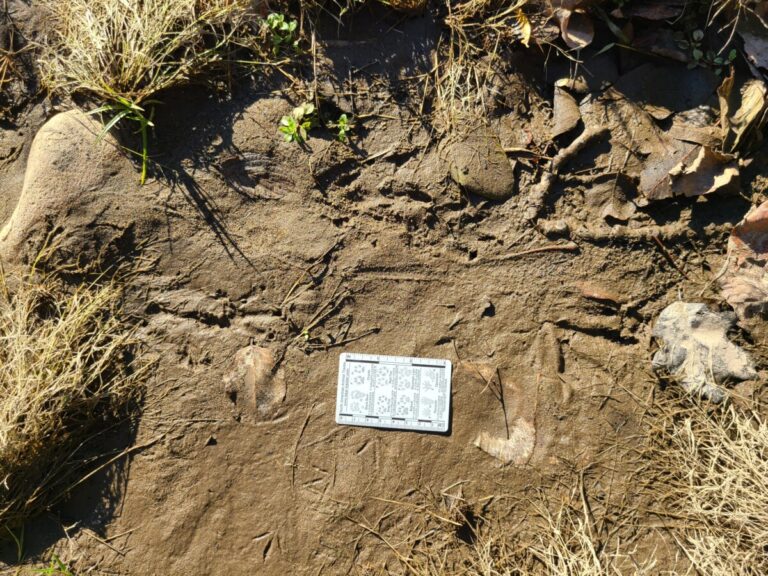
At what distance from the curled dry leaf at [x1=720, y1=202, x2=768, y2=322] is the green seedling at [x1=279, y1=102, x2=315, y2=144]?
1.91 m

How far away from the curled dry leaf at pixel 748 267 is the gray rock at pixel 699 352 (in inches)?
3.2

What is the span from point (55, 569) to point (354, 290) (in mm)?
1740

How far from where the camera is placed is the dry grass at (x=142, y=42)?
2.70 meters

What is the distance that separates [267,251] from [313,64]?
2.98ft

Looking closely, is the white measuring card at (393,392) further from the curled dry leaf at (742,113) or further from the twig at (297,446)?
the curled dry leaf at (742,113)

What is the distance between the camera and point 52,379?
8.47ft

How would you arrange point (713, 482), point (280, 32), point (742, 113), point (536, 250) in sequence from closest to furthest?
point (713, 482)
point (742, 113)
point (536, 250)
point (280, 32)

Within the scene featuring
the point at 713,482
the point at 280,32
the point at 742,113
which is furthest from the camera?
the point at 280,32

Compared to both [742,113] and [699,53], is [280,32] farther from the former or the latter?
[742,113]

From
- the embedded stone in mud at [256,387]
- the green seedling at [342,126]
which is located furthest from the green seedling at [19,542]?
the green seedling at [342,126]

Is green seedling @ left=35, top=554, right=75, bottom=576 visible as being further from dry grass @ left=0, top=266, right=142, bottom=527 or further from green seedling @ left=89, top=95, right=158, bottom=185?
green seedling @ left=89, top=95, right=158, bottom=185

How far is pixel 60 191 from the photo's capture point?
2750mm

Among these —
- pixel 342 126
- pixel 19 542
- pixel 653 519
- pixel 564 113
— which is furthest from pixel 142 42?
pixel 653 519

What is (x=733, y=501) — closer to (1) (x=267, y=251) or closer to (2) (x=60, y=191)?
(1) (x=267, y=251)
